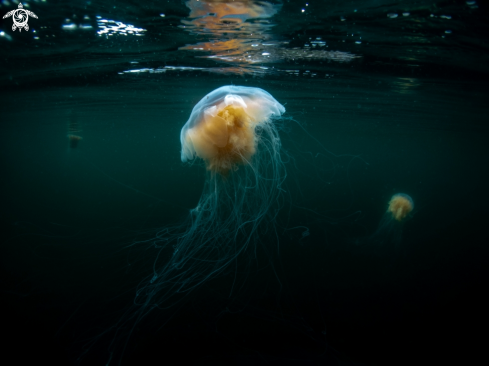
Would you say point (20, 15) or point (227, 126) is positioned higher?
point (20, 15)

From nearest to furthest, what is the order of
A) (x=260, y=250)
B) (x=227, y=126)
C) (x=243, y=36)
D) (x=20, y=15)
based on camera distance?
(x=227, y=126), (x=20, y=15), (x=243, y=36), (x=260, y=250)

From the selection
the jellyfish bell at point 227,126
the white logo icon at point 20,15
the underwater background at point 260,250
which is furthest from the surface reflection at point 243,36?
the white logo icon at point 20,15

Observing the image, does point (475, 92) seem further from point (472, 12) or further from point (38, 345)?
point (38, 345)

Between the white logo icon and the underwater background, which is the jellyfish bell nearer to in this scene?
the underwater background

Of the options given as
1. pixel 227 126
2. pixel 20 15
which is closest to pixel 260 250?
pixel 227 126

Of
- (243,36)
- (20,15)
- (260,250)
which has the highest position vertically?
(20,15)

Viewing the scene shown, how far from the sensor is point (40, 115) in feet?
42.9

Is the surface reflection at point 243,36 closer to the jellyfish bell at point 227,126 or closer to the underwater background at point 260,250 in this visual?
the underwater background at point 260,250

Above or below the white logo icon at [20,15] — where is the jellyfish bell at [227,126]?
below

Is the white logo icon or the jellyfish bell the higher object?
the white logo icon

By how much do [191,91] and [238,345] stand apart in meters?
7.68

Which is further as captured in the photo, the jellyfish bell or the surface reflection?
the surface reflection

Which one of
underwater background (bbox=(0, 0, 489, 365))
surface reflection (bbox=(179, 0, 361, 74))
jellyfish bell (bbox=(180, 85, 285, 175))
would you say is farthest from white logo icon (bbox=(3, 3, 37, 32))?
jellyfish bell (bbox=(180, 85, 285, 175))

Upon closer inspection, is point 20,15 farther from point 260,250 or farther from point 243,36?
point 260,250
